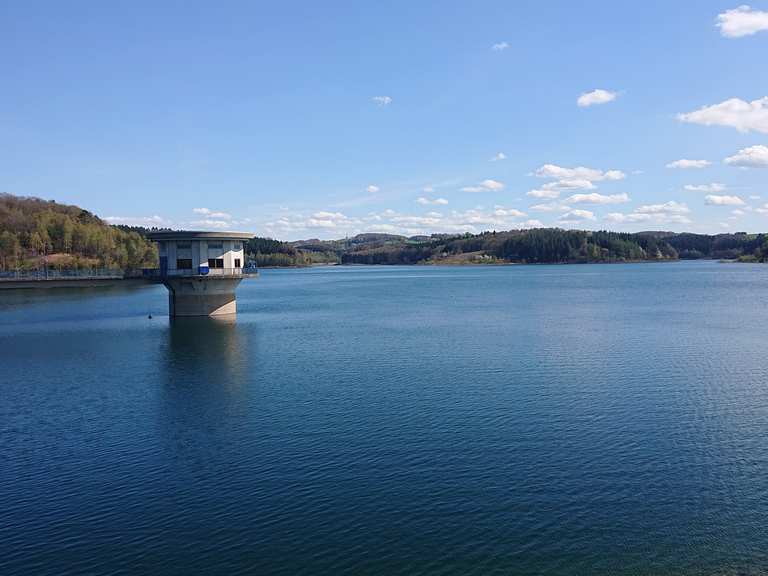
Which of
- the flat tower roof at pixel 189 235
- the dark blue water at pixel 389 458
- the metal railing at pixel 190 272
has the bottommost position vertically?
the dark blue water at pixel 389 458

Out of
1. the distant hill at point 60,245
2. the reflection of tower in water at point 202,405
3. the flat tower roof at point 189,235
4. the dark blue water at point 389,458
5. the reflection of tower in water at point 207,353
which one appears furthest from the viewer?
the distant hill at point 60,245

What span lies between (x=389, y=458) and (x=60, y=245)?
176 m

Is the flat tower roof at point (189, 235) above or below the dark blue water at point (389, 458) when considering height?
above

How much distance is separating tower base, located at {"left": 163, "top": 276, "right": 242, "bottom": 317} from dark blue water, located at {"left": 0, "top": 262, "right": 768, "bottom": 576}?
68.1 ft

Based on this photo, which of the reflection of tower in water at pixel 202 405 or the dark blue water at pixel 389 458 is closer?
the dark blue water at pixel 389 458

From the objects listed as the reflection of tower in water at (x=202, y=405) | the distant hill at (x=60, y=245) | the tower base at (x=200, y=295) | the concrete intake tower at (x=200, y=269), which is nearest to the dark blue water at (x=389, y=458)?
the reflection of tower in water at (x=202, y=405)

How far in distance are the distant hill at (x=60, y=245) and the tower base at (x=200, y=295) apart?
9358 centimetres

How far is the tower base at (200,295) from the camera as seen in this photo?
80500mm

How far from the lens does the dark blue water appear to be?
19.6m

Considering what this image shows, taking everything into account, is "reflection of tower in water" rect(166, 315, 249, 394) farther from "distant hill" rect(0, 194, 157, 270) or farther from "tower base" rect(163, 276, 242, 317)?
"distant hill" rect(0, 194, 157, 270)

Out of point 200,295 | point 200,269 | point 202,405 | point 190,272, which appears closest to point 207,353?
point 202,405

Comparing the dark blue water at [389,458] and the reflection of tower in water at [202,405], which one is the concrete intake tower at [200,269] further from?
the dark blue water at [389,458]

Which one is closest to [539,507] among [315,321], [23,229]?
[315,321]

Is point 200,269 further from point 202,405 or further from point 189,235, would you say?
point 202,405
